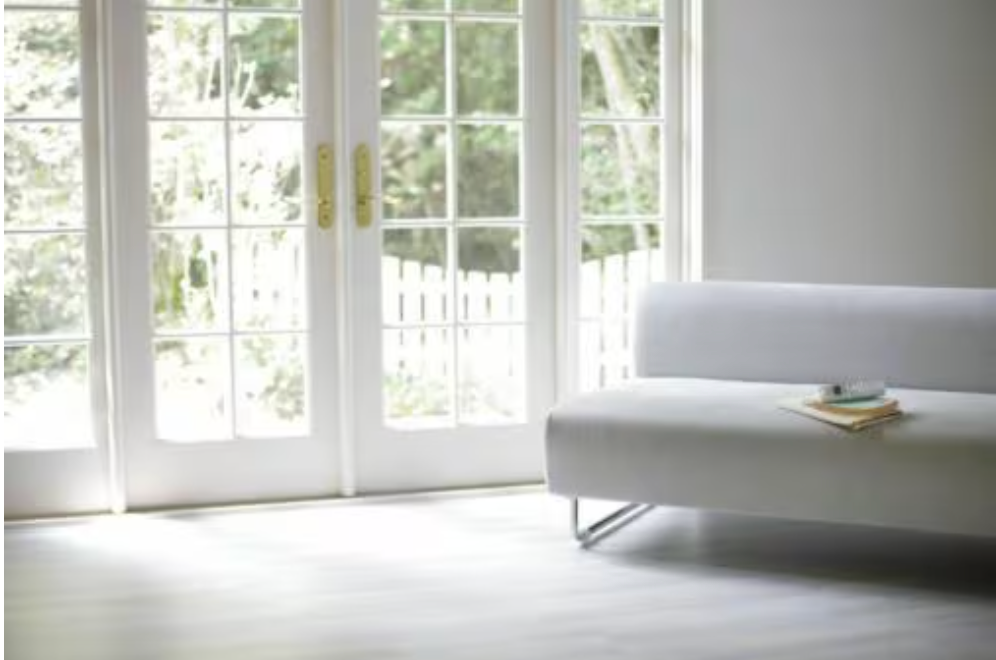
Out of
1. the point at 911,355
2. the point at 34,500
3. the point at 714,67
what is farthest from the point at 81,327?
the point at 911,355

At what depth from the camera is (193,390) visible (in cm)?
416

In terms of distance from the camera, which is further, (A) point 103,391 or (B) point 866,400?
(A) point 103,391

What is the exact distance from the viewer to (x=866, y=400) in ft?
11.4

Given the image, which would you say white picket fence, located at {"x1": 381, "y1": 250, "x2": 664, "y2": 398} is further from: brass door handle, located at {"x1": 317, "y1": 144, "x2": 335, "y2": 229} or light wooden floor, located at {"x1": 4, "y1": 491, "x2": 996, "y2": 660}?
light wooden floor, located at {"x1": 4, "y1": 491, "x2": 996, "y2": 660}

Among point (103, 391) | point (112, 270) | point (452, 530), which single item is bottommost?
point (452, 530)

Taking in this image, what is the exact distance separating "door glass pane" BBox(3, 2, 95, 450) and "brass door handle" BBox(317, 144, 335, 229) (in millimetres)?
709

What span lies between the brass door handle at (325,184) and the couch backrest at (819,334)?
3.34 ft

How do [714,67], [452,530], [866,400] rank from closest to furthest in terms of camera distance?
[866,400] < [452,530] < [714,67]

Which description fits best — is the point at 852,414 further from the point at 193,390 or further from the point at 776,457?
the point at 193,390

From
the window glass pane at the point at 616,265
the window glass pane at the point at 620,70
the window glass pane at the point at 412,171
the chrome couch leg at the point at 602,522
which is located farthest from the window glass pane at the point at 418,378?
the window glass pane at the point at 620,70

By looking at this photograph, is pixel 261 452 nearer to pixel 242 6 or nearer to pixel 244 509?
pixel 244 509

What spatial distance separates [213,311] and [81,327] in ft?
1.29

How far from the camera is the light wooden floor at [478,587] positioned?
2861mm

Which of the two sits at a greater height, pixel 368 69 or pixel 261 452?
pixel 368 69
